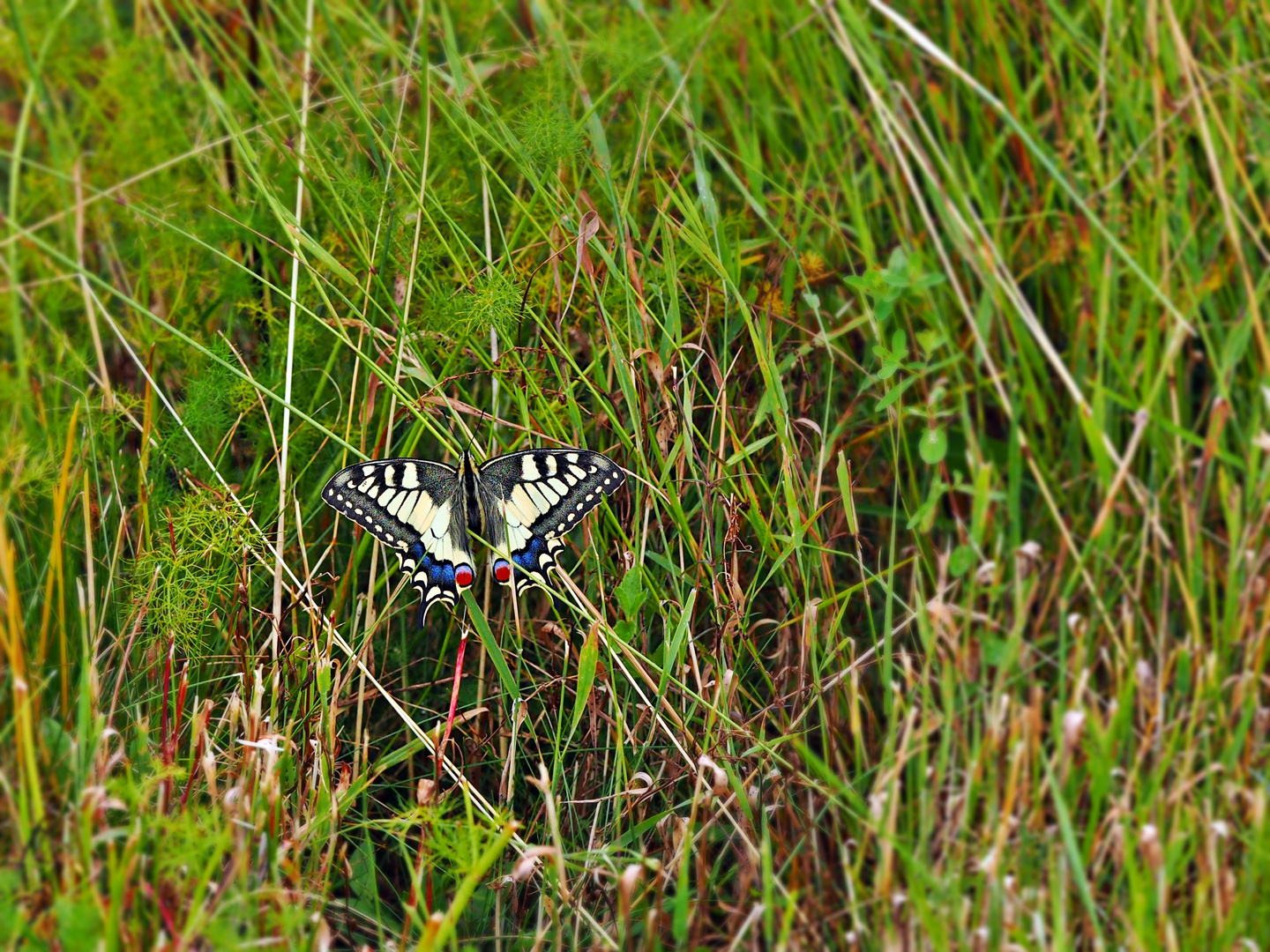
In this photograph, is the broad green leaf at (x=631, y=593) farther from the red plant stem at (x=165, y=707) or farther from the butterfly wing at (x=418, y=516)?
the red plant stem at (x=165, y=707)

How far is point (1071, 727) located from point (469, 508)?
1.01m

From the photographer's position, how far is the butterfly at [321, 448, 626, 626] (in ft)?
5.08

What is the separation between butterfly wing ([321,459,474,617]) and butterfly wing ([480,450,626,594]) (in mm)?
59

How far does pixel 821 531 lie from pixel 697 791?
54 centimetres

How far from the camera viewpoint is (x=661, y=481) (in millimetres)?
1637

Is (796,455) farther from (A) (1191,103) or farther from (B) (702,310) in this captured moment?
(A) (1191,103)

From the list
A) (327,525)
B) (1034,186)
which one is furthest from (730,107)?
(327,525)

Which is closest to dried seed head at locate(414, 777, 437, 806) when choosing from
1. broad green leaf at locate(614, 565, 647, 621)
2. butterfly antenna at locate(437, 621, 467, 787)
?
butterfly antenna at locate(437, 621, 467, 787)

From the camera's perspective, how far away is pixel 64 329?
199cm

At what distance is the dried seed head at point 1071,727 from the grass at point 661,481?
0.05 metres

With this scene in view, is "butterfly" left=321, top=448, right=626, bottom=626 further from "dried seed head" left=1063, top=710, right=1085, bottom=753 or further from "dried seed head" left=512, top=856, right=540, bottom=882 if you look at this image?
"dried seed head" left=1063, top=710, right=1085, bottom=753

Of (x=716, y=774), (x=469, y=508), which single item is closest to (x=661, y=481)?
(x=469, y=508)

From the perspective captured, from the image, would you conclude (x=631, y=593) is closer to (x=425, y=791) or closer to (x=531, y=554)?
(x=531, y=554)

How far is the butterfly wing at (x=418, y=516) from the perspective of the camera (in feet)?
5.08
